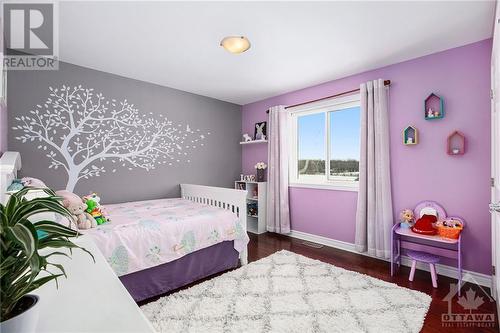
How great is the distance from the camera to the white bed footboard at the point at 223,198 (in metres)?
2.80

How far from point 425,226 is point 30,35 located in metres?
4.22

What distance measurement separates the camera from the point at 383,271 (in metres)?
2.60

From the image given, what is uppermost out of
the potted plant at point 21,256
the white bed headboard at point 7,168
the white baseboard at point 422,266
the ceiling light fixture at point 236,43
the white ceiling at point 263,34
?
the white ceiling at point 263,34

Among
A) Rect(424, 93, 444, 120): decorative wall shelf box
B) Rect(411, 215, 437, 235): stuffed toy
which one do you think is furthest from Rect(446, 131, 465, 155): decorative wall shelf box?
Rect(411, 215, 437, 235): stuffed toy

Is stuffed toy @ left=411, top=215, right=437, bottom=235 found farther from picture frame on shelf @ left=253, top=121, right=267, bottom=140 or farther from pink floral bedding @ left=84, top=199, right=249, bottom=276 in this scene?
picture frame on shelf @ left=253, top=121, right=267, bottom=140

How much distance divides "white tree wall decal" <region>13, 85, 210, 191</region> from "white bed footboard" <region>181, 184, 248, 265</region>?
62 cm

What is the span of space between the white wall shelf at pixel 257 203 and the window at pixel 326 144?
0.54 m

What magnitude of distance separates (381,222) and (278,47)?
2.27 m

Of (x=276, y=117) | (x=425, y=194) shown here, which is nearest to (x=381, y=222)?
(x=425, y=194)

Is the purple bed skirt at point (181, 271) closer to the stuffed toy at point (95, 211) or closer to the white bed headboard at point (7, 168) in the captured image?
the stuffed toy at point (95, 211)

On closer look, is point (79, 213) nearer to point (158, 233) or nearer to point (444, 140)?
point (158, 233)

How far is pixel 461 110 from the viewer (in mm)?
2404

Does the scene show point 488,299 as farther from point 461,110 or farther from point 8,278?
point 8,278

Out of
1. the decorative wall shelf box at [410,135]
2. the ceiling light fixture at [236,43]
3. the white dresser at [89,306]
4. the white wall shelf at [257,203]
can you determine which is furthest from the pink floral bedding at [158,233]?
the decorative wall shelf box at [410,135]
